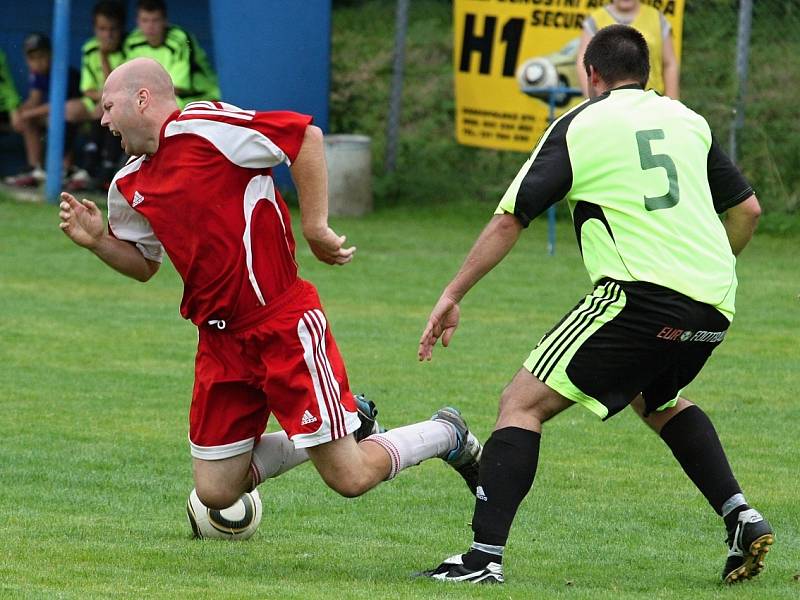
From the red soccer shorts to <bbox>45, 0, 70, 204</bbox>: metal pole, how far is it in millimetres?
11343

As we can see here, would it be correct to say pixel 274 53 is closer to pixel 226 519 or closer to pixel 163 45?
pixel 163 45

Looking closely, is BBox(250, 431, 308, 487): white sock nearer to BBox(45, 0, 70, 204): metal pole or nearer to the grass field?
the grass field

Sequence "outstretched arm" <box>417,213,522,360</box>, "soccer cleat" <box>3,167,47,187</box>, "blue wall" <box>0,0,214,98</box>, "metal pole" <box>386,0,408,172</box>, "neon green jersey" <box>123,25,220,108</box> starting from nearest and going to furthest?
"outstretched arm" <box>417,213,522,360</box>, "neon green jersey" <box>123,25,220,108</box>, "metal pole" <box>386,0,408,172</box>, "soccer cleat" <box>3,167,47,187</box>, "blue wall" <box>0,0,214,98</box>

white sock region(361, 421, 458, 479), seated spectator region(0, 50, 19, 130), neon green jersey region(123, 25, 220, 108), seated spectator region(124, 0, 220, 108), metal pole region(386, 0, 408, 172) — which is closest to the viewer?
white sock region(361, 421, 458, 479)

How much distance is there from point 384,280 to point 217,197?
7654 mm

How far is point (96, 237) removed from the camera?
212 inches

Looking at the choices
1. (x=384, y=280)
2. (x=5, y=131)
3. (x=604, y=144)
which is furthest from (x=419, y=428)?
(x=5, y=131)

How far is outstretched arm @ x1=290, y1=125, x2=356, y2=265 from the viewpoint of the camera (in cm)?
518

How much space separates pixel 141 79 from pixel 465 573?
76.3 inches

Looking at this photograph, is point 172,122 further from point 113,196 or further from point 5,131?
point 5,131

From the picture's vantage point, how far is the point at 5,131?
1844 cm

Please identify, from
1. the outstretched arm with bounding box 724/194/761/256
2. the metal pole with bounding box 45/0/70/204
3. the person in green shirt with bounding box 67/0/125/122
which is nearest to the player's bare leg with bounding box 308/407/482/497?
the outstretched arm with bounding box 724/194/761/256

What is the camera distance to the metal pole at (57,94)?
16.0m

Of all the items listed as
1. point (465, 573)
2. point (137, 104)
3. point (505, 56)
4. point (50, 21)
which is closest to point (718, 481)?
point (465, 573)
